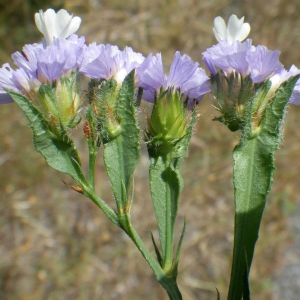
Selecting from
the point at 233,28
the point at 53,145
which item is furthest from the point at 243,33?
the point at 53,145

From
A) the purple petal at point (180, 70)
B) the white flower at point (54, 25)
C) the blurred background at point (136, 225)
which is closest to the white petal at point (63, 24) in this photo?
the white flower at point (54, 25)

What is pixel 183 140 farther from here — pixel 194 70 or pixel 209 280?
pixel 209 280

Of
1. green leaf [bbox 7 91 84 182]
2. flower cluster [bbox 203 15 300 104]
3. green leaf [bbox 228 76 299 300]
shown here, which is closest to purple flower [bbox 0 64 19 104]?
green leaf [bbox 7 91 84 182]

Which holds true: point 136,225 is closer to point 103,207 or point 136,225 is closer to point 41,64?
point 103,207

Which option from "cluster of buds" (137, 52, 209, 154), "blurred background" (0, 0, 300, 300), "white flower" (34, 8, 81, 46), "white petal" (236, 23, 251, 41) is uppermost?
"white flower" (34, 8, 81, 46)

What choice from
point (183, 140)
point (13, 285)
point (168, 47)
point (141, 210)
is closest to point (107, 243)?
point (141, 210)

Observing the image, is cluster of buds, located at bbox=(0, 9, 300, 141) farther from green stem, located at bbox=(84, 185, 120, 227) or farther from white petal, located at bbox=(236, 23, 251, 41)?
green stem, located at bbox=(84, 185, 120, 227)

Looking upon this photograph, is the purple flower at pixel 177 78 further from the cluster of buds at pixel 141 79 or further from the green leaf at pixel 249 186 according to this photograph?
the green leaf at pixel 249 186
